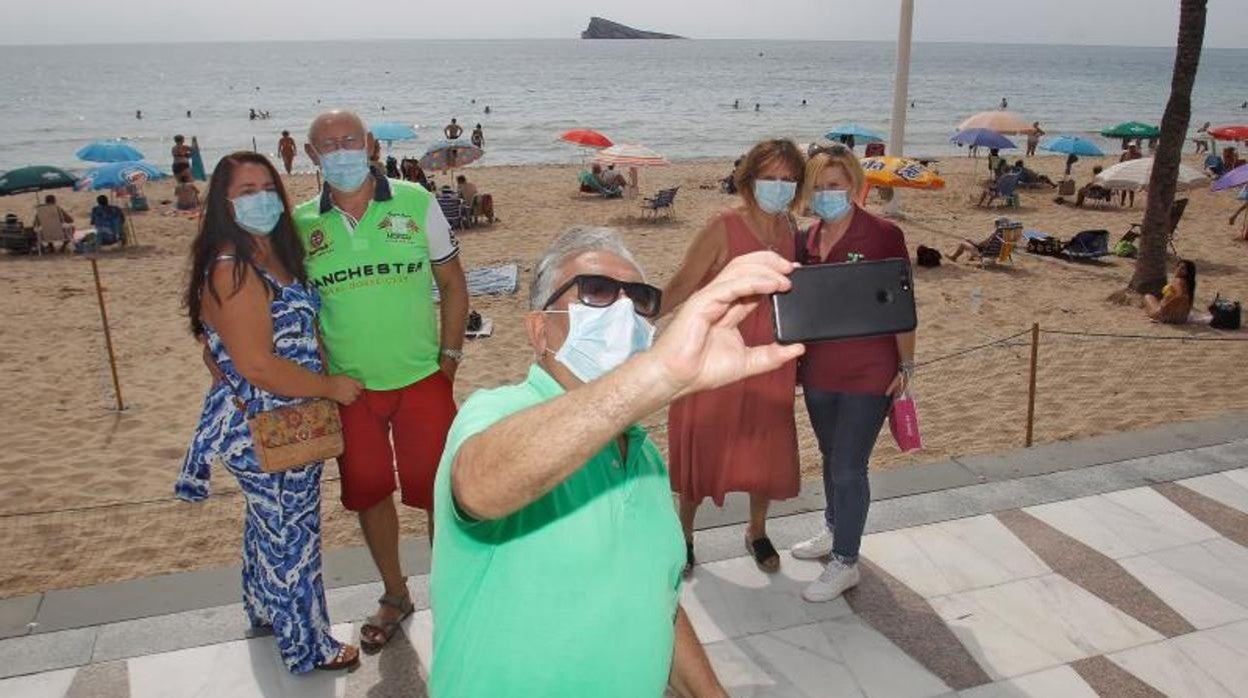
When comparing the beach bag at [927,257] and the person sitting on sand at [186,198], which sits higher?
the person sitting on sand at [186,198]

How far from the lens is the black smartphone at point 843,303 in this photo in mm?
1939

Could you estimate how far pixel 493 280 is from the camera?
1226cm

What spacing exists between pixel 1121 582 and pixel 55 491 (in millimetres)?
6859

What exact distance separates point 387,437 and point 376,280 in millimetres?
680

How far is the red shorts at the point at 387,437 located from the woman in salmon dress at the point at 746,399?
1089 millimetres

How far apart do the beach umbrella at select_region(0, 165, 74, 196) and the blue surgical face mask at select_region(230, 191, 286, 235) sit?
50.7 ft

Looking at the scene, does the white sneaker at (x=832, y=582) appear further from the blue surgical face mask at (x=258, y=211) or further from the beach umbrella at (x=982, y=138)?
the beach umbrella at (x=982, y=138)

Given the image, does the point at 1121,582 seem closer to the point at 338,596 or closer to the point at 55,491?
the point at 338,596

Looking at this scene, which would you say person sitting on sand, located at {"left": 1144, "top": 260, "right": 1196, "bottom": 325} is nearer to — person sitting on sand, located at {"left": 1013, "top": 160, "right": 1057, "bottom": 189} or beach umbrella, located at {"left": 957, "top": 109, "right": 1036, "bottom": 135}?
beach umbrella, located at {"left": 957, "top": 109, "right": 1036, "bottom": 135}

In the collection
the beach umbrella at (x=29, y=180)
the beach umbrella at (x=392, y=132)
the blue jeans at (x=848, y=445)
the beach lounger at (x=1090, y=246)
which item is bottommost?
the beach lounger at (x=1090, y=246)

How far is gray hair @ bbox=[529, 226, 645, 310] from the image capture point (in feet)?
5.84

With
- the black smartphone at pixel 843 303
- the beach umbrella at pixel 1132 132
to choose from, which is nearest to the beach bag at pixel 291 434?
the black smartphone at pixel 843 303

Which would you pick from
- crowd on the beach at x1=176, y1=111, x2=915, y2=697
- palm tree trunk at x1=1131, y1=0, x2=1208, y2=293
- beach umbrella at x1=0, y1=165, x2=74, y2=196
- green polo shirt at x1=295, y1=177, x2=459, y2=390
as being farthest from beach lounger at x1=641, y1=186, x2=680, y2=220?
green polo shirt at x1=295, y1=177, x2=459, y2=390

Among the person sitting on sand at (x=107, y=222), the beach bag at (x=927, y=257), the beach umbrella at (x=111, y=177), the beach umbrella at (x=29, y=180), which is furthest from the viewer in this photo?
the beach umbrella at (x=111, y=177)
